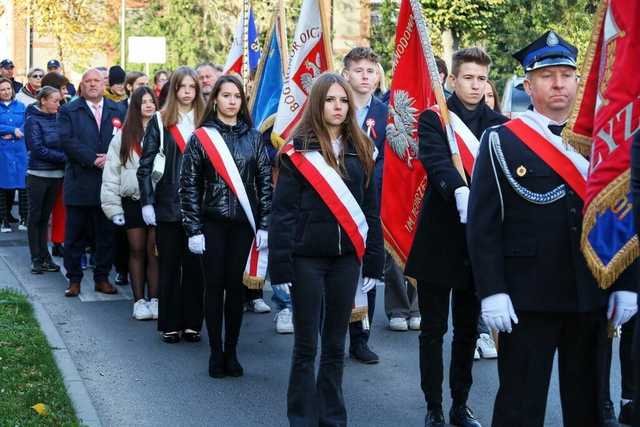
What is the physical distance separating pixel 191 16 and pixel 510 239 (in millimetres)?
35441

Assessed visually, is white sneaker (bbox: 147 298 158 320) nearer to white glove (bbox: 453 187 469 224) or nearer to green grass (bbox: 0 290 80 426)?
green grass (bbox: 0 290 80 426)

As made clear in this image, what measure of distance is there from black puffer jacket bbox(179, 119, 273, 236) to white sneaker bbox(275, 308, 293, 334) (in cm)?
173

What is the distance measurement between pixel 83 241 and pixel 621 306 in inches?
290

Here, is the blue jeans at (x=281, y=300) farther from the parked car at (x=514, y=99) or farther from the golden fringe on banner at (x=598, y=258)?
the parked car at (x=514, y=99)

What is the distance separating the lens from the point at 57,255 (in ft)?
44.9

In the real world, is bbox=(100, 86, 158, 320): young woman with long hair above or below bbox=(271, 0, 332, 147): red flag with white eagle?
below

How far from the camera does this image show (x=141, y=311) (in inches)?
389

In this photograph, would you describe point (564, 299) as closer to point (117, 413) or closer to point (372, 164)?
A: point (372, 164)

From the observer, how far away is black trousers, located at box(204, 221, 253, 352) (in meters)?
7.78

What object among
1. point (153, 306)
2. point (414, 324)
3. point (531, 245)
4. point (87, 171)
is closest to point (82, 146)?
point (87, 171)

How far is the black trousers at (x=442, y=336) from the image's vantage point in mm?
6453

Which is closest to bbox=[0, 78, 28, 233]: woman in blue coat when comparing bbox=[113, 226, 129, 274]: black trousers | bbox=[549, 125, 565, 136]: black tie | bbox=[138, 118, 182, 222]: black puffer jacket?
bbox=[113, 226, 129, 274]: black trousers

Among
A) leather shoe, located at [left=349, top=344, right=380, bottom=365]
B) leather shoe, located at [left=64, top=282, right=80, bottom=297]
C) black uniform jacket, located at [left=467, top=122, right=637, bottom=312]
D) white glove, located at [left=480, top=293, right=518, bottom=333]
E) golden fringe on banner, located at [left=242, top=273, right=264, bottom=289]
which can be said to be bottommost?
leather shoe, located at [left=64, top=282, right=80, bottom=297]

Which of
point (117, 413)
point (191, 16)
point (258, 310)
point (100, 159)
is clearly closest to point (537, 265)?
point (117, 413)
